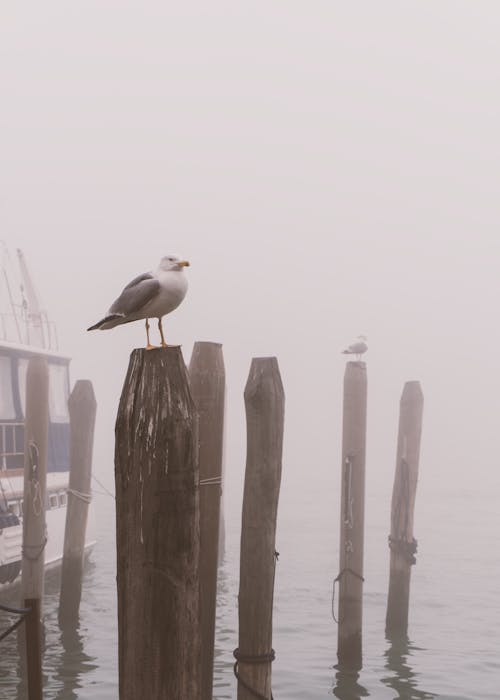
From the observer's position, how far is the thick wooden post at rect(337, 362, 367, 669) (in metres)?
11.5

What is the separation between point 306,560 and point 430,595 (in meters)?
7.40

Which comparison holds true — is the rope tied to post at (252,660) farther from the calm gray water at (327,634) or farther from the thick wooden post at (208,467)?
the calm gray water at (327,634)

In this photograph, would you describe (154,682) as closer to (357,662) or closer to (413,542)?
(357,662)

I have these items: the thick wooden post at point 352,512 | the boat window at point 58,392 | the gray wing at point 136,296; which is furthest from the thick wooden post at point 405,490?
the boat window at point 58,392

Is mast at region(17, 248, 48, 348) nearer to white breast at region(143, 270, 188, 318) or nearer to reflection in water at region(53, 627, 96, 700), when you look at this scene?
reflection in water at region(53, 627, 96, 700)

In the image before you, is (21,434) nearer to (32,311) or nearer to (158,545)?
(32,311)

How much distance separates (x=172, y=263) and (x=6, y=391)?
1350 centimetres

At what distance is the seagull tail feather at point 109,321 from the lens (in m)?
6.48

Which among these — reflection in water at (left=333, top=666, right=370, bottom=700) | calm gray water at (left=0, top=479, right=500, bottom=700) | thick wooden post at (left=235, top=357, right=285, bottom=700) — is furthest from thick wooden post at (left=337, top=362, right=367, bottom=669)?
thick wooden post at (left=235, top=357, right=285, bottom=700)

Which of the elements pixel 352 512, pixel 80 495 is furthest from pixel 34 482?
pixel 352 512

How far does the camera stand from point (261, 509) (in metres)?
7.67

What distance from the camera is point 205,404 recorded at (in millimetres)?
7527

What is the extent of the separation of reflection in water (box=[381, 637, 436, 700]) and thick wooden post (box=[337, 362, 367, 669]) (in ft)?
4.33

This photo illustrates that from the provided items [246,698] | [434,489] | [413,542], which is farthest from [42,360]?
[434,489]
